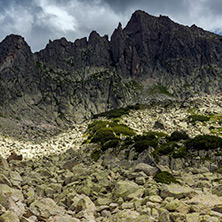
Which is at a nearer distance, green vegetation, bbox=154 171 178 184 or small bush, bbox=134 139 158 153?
green vegetation, bbox=154 171 178 184

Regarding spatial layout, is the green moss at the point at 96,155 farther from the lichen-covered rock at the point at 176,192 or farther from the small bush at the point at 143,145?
the lichen-covered rock at the point at 176,192

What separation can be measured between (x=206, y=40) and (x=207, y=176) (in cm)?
20360

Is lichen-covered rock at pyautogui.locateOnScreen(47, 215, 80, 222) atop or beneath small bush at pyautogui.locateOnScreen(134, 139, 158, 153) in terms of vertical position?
beneath

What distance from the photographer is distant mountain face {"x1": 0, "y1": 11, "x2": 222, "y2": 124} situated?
123 metres

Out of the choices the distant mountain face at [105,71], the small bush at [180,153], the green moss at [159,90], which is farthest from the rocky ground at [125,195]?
the green moss at [159,90]

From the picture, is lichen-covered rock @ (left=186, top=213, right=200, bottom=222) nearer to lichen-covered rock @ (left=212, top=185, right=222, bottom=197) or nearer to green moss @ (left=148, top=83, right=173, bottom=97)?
lichen-covered rock @ (left=212, top=185, right=222, bottom=197)

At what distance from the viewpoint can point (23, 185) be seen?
12.8m

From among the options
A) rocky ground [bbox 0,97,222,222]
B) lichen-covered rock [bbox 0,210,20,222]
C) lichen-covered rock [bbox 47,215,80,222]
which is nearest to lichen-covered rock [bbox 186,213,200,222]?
rocky ground [bbox 0,97,222,222]

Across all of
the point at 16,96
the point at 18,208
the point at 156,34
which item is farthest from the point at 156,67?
the point at 18,208

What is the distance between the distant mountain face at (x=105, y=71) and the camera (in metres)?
123

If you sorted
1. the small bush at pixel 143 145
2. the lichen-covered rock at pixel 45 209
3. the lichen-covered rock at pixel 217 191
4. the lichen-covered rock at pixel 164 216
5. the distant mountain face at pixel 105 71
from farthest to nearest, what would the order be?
1. the distant mountain face at pixel 105 71
2. the small bush at pixel 143 145
3. the lichen-covered rock at pixel 217 191
4. the lichen-covered rock at pixel 45 209
5. the lichen-covered rock at pixel 164 216

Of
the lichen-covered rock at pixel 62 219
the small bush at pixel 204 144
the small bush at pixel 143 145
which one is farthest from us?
the small bush at pixel 143 145

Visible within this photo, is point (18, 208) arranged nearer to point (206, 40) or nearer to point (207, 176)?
point (207, 176)

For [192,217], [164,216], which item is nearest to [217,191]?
[192,217]
